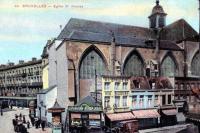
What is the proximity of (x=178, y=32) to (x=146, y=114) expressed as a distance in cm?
1445

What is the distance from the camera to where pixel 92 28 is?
101 ft

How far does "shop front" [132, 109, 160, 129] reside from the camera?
22656 millimetres

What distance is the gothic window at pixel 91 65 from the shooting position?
26141 millimetres

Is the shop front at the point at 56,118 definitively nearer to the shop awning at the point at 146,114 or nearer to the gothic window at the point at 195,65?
the shop awning at the point at 146,114

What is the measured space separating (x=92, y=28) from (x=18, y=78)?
19.3 metres

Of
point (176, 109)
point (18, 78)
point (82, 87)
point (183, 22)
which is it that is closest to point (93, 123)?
point (82, 87)

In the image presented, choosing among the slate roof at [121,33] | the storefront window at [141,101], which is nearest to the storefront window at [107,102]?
the storefront window at [141,101]

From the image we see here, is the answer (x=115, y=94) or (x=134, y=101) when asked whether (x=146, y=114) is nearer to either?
(x=134, y=101)

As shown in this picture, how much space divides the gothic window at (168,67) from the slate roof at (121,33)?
1155 mm

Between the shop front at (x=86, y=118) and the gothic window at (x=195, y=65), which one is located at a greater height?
the gothic window at (x=195, y=65)

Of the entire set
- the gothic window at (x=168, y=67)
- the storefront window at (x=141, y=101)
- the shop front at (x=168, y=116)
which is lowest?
the shop front at (x=168, y=116)

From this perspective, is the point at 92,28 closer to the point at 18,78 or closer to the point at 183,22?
the point at 183,22

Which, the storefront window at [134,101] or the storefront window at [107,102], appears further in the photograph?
the storefront window at [134,101]

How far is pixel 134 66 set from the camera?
96.7 ft
